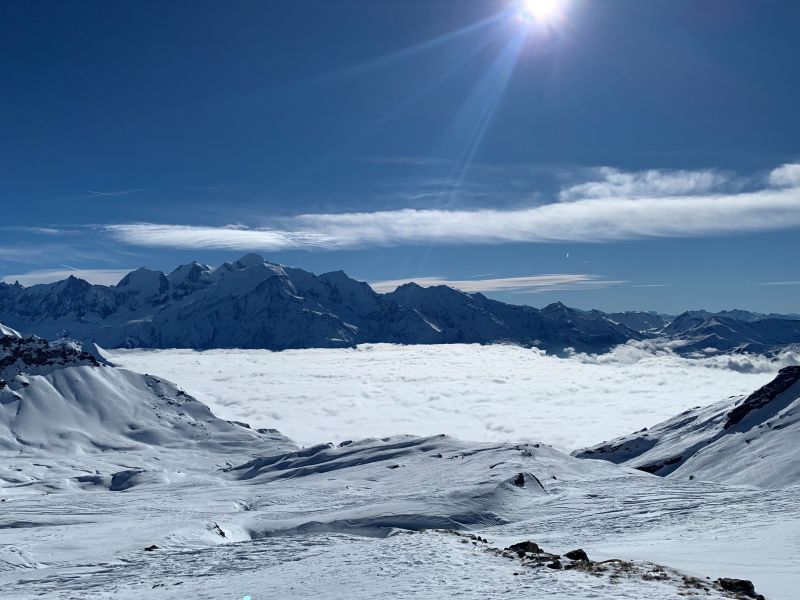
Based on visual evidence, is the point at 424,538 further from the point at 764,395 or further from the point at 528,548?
the point at 764,395

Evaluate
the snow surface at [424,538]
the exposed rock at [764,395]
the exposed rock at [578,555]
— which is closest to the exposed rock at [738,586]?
the snow surface at [424,538]

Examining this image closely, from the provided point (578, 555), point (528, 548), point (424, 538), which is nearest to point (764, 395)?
point (424, 538)

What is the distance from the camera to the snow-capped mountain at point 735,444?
121 metres

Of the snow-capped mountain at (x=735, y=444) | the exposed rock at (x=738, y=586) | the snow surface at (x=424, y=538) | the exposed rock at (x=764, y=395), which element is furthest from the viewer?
the exposed rock at (x=764, y=395)

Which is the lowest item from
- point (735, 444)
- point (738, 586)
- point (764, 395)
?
point (735, 444)

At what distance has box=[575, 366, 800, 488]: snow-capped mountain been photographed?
396 feet

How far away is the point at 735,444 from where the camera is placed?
5896 inches

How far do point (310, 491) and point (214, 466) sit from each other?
95411mm

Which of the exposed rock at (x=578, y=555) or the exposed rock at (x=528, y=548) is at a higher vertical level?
the exposed rock at (x=578, y=555)

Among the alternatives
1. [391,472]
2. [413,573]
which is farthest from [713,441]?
[413,573]

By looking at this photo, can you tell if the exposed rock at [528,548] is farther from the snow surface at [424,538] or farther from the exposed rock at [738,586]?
the exposed rock at [738,586]

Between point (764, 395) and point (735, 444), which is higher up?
point (764, 395)

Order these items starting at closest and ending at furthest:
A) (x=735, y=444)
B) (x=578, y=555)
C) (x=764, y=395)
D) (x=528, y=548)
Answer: (x=578, y=555) < (x=528, y=548) < (x=735, y=444) < (x=764, y=395)

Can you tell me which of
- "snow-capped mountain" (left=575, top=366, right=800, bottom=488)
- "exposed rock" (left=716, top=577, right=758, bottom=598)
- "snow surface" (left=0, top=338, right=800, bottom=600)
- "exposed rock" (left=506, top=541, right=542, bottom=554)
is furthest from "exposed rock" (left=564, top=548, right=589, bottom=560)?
"snow-capped mountain" (left=575, top=366, right=800, bottom=488)
